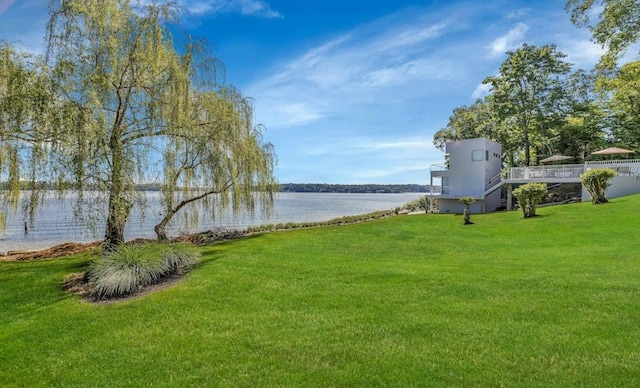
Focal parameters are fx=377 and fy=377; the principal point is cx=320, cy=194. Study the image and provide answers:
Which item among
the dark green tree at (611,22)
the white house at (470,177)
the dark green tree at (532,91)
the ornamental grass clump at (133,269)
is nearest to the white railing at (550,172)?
the white house at (470,177)

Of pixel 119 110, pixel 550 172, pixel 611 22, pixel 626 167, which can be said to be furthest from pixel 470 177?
pixel 119 110

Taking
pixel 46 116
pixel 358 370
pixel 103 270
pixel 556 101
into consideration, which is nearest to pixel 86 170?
pixel 46 116

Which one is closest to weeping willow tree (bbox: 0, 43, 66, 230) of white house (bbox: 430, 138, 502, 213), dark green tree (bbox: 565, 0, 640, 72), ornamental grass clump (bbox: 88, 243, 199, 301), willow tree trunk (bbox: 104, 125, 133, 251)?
willow tree trunk (bbox: 104, 125, 133, 251)

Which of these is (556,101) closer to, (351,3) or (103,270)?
(351,3)

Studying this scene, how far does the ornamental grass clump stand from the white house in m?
23.4

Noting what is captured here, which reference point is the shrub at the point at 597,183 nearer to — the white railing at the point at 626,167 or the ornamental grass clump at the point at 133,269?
the white railing at the point at 626,167

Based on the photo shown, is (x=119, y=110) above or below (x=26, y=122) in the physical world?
above

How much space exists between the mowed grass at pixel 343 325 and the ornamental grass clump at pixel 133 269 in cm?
48

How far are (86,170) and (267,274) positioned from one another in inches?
185

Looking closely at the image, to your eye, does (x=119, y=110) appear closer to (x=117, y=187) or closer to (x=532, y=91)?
(x=117, y=187)

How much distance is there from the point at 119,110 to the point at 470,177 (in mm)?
25069

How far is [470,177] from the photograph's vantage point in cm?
2847

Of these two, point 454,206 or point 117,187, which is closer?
point 117,187

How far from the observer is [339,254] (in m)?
10.8
